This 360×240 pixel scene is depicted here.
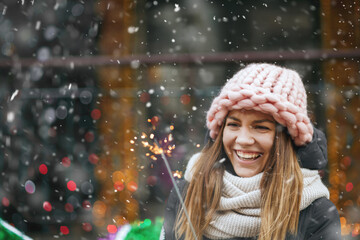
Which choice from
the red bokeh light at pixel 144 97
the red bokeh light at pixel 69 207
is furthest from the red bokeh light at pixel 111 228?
the red bokeh light at pixel 144 97

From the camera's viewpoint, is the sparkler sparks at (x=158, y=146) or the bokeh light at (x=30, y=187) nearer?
the sparkler sparks at (x=158, y=146)

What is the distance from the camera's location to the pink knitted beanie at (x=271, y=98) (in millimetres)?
1629

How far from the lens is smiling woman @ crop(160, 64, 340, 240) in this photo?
1.64 metres

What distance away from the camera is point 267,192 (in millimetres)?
1671

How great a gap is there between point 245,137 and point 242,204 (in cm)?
27

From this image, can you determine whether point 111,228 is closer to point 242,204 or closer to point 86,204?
Result: point 86,204

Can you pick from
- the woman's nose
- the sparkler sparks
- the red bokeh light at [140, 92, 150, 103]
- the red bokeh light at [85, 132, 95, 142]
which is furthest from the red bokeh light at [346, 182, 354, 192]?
the red bokeh light at [85, 132, 95, 142]

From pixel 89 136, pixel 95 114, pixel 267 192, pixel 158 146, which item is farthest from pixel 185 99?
pixel 267 192

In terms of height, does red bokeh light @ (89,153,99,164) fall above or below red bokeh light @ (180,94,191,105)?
below

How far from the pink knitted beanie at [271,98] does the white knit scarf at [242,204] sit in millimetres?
196

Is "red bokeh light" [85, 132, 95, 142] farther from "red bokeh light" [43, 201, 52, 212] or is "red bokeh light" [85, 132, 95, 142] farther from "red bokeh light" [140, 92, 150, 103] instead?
"red bokeh light" [43, 201, 52, 212]

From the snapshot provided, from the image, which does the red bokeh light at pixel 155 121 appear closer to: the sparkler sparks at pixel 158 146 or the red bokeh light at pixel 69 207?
the sparkler sparks at pixel 158 146

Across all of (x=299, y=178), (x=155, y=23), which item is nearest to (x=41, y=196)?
(x=155, y=23)

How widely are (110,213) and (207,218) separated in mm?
2174
